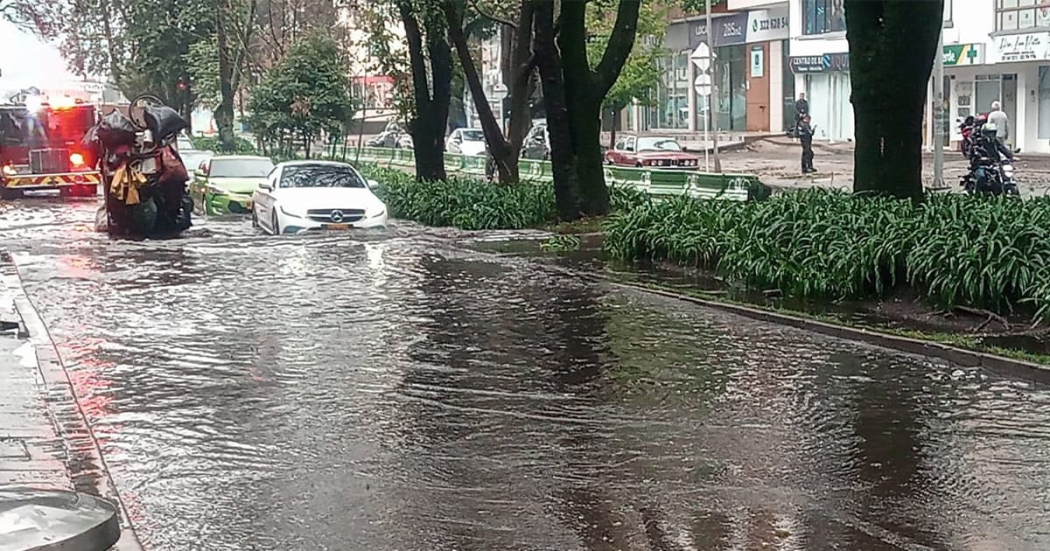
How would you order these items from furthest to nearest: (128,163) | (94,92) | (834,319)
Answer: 1. (94,92)
2. (128,163)
3. (834,319)

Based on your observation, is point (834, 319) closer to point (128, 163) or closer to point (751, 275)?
point (751, 275)

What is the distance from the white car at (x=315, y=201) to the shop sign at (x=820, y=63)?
29.2 meters

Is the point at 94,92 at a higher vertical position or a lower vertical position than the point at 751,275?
higher

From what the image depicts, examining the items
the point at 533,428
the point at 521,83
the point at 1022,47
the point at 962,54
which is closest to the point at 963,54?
the point at 962,54

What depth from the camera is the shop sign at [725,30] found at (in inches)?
2301

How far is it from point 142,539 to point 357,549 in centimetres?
110

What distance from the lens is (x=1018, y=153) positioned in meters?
40.5

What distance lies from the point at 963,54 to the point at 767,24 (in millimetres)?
14943

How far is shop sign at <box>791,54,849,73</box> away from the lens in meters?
49.2

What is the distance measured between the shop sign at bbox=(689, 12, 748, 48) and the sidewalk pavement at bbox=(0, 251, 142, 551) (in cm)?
4905

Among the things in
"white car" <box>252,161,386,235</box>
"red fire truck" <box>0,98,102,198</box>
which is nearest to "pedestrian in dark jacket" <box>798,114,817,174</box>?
→ "white car" <box>252,161,386,235</box>

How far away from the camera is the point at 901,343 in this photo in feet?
36.2

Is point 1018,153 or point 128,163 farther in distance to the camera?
point 1018,153

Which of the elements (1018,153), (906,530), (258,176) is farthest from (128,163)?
(1018,153)
